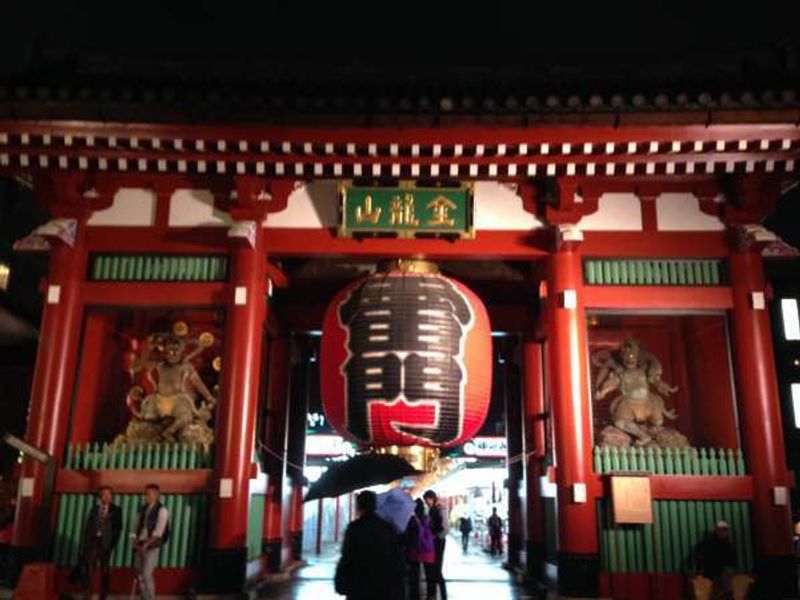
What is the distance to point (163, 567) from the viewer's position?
8.92m

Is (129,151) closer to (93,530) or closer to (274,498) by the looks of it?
(93,530)

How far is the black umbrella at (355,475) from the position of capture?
666 centimetres

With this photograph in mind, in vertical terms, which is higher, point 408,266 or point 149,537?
point 408,266

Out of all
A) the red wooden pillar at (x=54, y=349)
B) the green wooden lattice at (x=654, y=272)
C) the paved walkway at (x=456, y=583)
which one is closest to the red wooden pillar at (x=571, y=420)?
the green wooden lattice at (x=654, y=272)

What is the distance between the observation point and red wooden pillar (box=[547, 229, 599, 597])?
8.66 m

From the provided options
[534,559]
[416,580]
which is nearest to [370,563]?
[416,580]

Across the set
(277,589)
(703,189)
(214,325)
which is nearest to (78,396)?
(214,325)

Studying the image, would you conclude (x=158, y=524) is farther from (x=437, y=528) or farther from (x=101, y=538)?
(x=437, y=528)

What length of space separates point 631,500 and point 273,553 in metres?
7.25

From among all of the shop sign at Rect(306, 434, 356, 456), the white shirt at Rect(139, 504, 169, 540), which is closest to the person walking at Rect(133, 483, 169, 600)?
the white shirt at Rect(139, 504, 169, 540)

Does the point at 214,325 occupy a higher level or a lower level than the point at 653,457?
higher

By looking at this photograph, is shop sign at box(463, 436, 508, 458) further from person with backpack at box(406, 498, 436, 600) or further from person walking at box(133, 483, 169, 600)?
person walking at box(133, 483, 169, 600)

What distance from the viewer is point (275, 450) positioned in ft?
43.4

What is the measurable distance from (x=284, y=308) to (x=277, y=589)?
5227 mm
